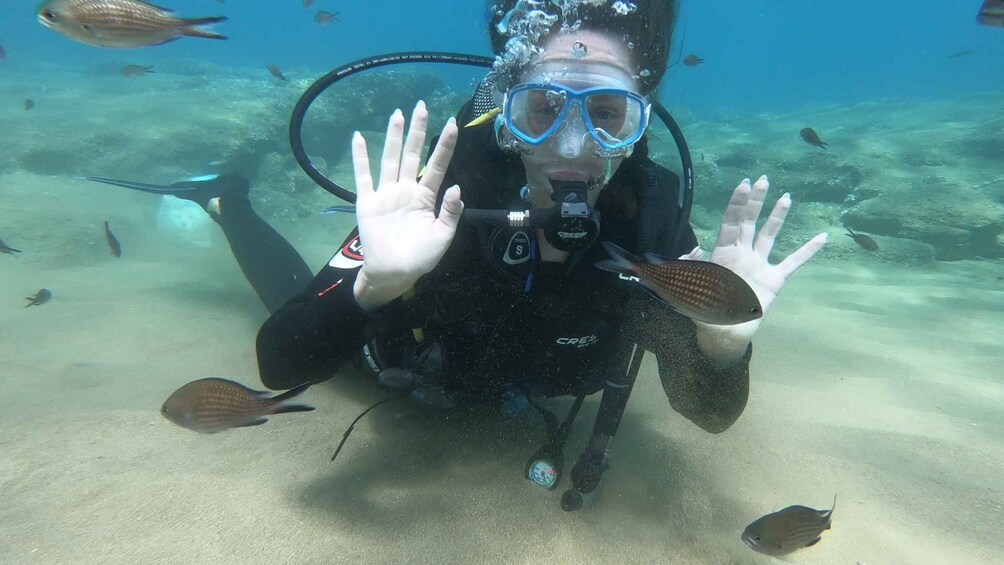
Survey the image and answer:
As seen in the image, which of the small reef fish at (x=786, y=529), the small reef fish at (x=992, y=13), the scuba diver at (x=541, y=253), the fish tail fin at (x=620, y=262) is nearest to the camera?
the fish tail fin at (x=620, y=262)

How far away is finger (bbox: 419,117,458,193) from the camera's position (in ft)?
6.63

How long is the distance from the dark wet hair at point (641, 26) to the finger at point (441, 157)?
1038 mm

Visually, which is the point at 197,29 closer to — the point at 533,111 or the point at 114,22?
the point at 114,22

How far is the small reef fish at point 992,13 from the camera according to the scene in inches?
107

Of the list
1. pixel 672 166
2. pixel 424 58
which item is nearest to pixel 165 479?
pixel 424 58

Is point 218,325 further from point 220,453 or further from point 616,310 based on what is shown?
point 616,310

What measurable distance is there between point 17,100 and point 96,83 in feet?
16.6

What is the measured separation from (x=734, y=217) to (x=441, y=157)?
1.46 metres

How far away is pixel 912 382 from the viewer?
4.40 m

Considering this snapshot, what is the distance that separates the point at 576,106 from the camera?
95.0 inches

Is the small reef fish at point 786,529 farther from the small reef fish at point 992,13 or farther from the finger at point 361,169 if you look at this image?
the small reef fish at point 992,13

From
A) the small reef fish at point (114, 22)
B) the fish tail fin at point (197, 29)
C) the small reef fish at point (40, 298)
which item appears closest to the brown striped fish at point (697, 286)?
the fish tail fin at point (197, 29)

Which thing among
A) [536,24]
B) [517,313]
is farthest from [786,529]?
[536,24]

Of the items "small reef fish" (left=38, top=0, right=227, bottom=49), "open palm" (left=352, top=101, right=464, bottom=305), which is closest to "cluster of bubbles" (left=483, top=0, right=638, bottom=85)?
"open palm" (left=352, top=101, right=464, bottom=305)
